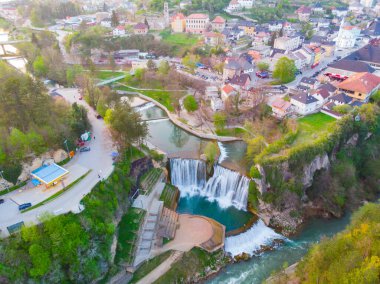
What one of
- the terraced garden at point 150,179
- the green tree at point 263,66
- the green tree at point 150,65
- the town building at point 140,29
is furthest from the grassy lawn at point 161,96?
the town building at point 140,29

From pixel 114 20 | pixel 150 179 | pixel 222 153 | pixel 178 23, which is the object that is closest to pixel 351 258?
pixel 150 179

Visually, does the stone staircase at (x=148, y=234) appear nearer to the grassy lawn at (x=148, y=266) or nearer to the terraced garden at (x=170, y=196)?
the grassy lawn at (x=148, y=266)

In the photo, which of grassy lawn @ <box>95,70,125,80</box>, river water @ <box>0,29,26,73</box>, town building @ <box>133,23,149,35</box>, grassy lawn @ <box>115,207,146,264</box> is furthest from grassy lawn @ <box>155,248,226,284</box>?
town building @ <box>133,23,149,35</box>

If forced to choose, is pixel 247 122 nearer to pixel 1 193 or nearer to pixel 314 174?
pixel 314 174

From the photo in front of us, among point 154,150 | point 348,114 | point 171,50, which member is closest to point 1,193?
point 154,150

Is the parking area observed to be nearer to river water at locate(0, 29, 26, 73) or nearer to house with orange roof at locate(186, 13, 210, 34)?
river water at locate(0, 29, 26, 73)
